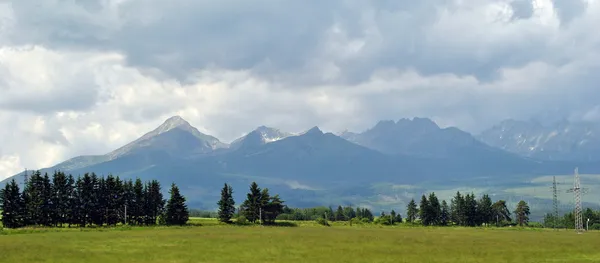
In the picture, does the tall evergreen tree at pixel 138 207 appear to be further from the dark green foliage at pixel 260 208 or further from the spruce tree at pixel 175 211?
the dark green foliage at pixel 260 208

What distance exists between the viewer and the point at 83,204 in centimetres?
16450

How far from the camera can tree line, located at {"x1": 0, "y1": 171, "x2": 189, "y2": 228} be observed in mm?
153000

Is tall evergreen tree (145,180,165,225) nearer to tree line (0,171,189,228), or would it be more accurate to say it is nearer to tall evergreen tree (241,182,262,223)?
tree line (0,171,189,228)

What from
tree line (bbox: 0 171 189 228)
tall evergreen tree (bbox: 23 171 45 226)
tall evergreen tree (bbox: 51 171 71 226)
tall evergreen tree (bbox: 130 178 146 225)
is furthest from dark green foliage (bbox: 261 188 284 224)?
tall evergreen tree (bbox: 23 171 45 226)

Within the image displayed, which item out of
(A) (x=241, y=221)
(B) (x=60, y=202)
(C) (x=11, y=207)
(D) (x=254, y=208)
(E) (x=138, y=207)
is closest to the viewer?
(C) (x=11, y=207)

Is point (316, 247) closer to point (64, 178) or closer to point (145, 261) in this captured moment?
point (145, 261)

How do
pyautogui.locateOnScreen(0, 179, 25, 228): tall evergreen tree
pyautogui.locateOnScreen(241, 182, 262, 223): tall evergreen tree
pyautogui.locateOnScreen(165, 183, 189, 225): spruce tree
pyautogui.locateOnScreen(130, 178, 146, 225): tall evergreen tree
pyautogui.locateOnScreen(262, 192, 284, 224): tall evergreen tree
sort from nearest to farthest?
pyautogui.locateOnScreen(0, 179, 25, 228): tall evergreen tree < pyautogui.locateOnScreen(165, 183, 189, 225): spruce tree < pyautogui.locateOnScreen(130, 178, 146, 225): tall evergreen tree < pyautogui.locateOnScreen(241, 182, 262, 223): tall evergreen tree < pyautogui.locateOnScreen(262, 192, 284, 224): tall evergreen tree

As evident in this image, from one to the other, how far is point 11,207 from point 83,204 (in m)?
18.5

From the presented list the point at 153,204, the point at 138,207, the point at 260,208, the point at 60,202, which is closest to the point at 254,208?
the point at 260,208

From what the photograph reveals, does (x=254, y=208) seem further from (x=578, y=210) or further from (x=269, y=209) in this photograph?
(x=578, y=210)

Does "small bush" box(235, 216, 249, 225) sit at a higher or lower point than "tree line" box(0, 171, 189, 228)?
lower

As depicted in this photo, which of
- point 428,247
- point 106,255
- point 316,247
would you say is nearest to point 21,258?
point 106,255

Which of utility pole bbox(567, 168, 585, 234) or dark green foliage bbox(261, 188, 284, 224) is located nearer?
utility pole bbox(567, 168, 585, 234)

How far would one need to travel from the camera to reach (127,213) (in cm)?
17450
